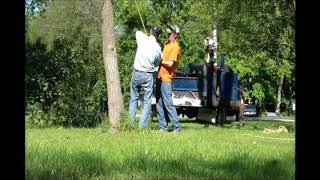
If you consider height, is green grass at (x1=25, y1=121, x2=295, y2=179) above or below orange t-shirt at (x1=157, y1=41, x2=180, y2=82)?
below

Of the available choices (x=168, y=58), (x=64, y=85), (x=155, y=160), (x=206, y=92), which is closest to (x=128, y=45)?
(x=206, y=92)

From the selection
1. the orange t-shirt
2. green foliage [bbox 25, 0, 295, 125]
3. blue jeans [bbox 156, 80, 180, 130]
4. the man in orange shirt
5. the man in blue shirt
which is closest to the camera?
blue jeans [bbox 156, 80, 180, 130]

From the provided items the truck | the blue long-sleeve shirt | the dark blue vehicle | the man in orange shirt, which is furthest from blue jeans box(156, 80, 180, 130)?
the dark blue vehicle

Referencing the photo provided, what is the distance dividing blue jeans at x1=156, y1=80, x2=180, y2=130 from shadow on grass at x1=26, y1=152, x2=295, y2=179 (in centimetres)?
432

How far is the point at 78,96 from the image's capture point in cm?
1230

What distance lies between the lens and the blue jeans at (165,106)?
33.2ft

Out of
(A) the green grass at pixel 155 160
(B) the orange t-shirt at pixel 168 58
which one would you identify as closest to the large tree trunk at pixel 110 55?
(B) the orange t-shirt at pixel 168 58

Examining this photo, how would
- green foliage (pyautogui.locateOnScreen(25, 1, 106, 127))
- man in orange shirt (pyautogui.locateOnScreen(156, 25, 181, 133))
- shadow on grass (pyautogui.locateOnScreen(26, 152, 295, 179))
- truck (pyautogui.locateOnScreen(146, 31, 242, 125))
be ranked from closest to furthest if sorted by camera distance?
shadow on grass (pyautogui.locateOnScreen(26, 152, 295, 179))
man in orange shirt (pyautogui.locateOnScreen(156, 25, 181, 133))
green foliage (pyautogui.locateOnScreen(25, 1, 106, 127))
truck (pyautogui.locateOnScreen(146, 31, 242, 125))

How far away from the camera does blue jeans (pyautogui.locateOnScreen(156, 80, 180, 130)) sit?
10133 millimetres

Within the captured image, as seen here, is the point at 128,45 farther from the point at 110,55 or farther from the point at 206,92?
the point at 110,55

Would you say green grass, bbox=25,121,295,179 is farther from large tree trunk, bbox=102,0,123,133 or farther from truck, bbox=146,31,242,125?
truck, bbox=146,31,242,125
